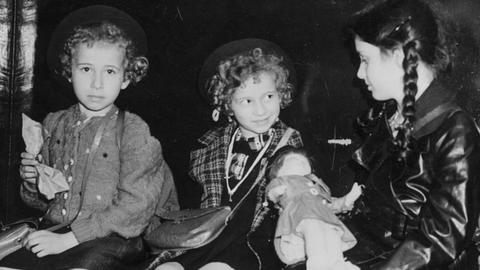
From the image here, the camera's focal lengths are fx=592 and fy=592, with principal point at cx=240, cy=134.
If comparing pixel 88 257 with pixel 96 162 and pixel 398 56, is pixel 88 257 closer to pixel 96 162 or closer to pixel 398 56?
pixel 96 162

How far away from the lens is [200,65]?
3205 mm

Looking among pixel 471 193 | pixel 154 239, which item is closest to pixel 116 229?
pixel 154 239

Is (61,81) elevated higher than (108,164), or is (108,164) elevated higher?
(61,81)

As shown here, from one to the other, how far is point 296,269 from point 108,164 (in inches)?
40.8

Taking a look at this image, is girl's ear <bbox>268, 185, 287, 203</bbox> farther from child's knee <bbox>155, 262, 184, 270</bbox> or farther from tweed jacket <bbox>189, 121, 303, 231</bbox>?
child's knee <bbox>155, 262, 184, 270</bbox>

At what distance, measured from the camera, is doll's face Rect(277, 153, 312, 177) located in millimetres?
2523

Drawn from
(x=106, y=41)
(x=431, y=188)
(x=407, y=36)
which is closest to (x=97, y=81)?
(x=106, y=41)

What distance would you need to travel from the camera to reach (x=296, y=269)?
221cm

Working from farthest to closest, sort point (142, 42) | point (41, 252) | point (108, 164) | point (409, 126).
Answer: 1. point (142, 42)
2. point (108, 164)
3. point (41, 252)
4. point (409, 126)

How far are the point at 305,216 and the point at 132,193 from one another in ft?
2.67

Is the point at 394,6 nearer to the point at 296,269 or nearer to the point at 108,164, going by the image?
the point at 296,269

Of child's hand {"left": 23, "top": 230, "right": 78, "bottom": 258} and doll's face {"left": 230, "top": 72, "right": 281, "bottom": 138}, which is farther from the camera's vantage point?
doll's face {"left": 230, "top": 72, "right": 281, "bottom": 138}

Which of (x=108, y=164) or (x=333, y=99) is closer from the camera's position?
(x=108, y=164)

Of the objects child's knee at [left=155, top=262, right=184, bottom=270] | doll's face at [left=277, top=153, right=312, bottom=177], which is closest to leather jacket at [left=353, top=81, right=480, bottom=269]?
doll's face at [left=277, top=153, right=312, bottom=177]
